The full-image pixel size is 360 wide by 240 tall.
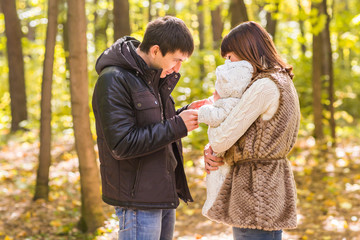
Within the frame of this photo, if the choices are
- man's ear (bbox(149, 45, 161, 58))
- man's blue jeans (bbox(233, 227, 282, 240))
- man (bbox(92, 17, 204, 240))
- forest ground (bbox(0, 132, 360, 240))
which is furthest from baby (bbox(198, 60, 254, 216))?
forest ground (bbox(0, 132, 360, 240))

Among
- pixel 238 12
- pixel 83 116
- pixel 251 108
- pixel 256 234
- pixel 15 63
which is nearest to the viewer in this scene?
pixel 251 108

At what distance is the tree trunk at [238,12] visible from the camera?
6.46 m

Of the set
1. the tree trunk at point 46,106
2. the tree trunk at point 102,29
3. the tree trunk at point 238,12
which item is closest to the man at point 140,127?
the tree trunk at point 46,106

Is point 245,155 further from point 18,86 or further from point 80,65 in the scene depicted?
point 18,86

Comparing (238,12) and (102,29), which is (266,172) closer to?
(238,12)

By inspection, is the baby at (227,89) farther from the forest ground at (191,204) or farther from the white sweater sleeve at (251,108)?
the forest ground at (191,204)

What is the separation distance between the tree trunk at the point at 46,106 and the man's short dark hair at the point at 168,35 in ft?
11.5

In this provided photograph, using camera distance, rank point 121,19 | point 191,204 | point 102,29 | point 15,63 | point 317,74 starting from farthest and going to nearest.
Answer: point 102,29, point 15,63, point 317,74, point 121,19, point 191,204

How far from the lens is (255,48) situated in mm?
2217

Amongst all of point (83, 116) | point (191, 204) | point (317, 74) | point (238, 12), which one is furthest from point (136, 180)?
point (317, 74)

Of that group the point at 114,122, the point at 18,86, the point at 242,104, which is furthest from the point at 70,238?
the point at 18,86

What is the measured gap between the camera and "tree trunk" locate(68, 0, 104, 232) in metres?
4.25

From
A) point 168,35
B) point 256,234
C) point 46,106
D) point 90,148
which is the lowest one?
point 256,234

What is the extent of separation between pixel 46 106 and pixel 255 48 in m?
4.10
